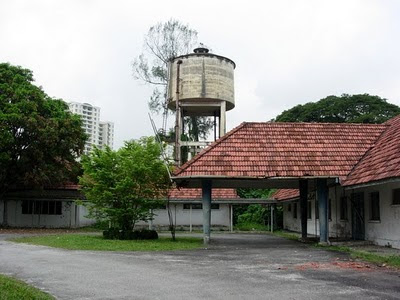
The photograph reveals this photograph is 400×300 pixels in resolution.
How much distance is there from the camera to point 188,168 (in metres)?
18.0

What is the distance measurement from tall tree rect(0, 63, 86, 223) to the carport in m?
12.5

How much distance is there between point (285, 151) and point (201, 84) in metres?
7.48

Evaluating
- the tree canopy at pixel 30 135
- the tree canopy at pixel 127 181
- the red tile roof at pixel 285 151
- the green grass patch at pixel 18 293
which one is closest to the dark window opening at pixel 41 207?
the tree canopy at pixel 30 135

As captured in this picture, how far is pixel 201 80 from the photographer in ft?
82.3

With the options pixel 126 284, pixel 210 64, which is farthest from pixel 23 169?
pixel 126 284

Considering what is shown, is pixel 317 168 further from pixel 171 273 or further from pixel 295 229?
pixel 295 229

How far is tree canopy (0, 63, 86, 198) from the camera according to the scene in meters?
28.6

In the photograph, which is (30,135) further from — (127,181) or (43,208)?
(127,181)

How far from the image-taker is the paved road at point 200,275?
8133mm

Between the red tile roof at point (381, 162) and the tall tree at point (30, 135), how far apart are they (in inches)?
735

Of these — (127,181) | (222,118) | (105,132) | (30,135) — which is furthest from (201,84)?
(105,132)

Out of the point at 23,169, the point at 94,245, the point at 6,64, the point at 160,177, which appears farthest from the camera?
the point at 6,64

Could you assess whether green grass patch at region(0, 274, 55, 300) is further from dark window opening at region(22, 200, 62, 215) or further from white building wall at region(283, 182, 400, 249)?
dark window opening at region(22, 200, 62, 215)

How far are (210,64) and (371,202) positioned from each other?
11.1 meters
